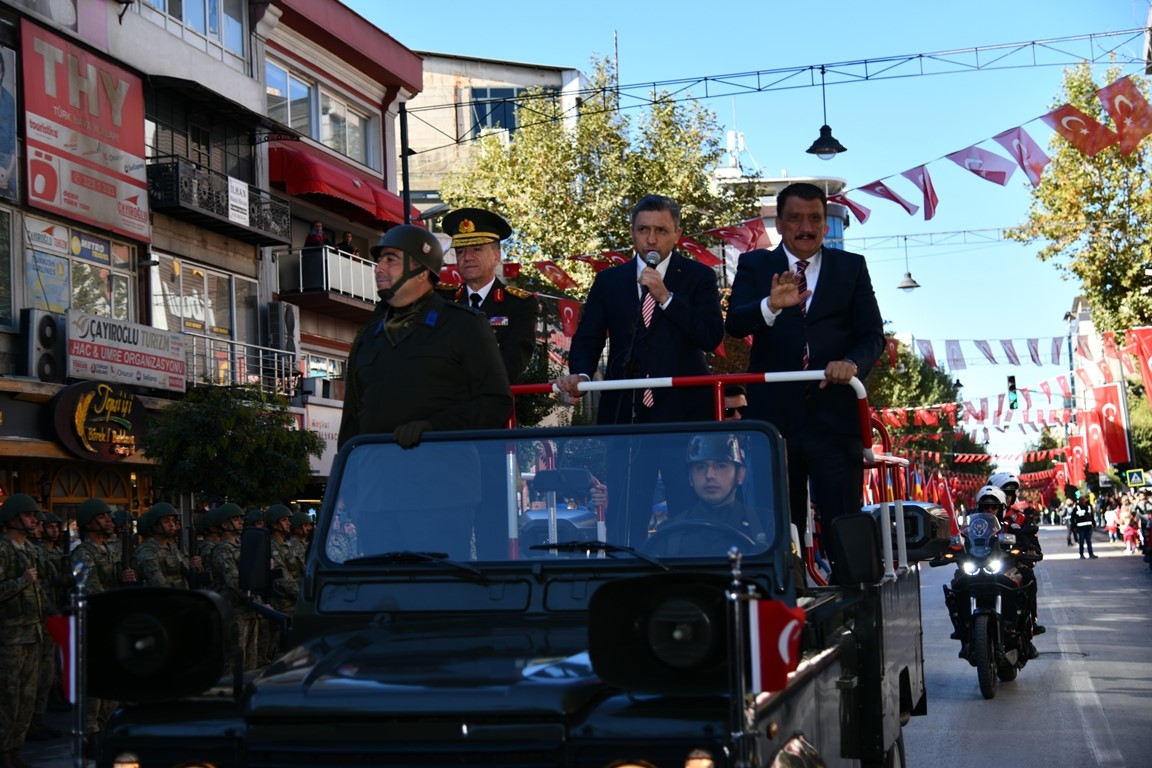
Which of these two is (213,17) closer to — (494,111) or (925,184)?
(925,184)

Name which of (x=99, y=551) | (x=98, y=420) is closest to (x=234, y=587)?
(x=99, y=551)

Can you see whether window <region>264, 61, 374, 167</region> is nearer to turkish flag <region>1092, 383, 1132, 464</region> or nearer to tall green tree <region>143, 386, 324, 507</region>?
tall green tree <region>143, 386, 324, 507</region>

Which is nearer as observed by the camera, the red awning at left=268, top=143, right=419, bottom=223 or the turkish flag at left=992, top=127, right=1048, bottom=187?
the turkish flag at left=992, top=127, right=1048, bottom=187

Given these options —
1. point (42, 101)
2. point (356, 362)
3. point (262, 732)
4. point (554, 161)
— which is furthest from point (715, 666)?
point (554, 161)

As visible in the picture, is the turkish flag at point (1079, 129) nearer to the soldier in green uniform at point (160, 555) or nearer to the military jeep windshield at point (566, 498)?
the soldier in green uniform at point (160, 555)

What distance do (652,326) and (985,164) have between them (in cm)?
1406

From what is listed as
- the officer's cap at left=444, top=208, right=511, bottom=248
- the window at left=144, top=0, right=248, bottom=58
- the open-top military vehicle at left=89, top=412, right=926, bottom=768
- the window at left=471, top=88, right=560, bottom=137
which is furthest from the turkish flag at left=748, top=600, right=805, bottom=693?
the window at left=471, top=88, right=560, bottom=137

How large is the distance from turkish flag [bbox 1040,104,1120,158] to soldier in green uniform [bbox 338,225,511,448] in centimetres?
1500

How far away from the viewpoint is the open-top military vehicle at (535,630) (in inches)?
147

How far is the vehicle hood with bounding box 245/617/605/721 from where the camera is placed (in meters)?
3.79

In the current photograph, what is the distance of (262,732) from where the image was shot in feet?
12.7

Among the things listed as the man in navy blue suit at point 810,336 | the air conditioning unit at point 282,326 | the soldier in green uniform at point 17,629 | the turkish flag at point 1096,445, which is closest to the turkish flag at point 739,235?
the air conditioning unit at point 282,326

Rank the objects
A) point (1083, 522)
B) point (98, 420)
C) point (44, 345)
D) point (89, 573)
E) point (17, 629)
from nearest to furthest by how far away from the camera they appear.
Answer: point (89, 573), point (17, 629), point (44, 345), point (98, 420), point (1083, 522)

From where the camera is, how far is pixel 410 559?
4.91 metres
